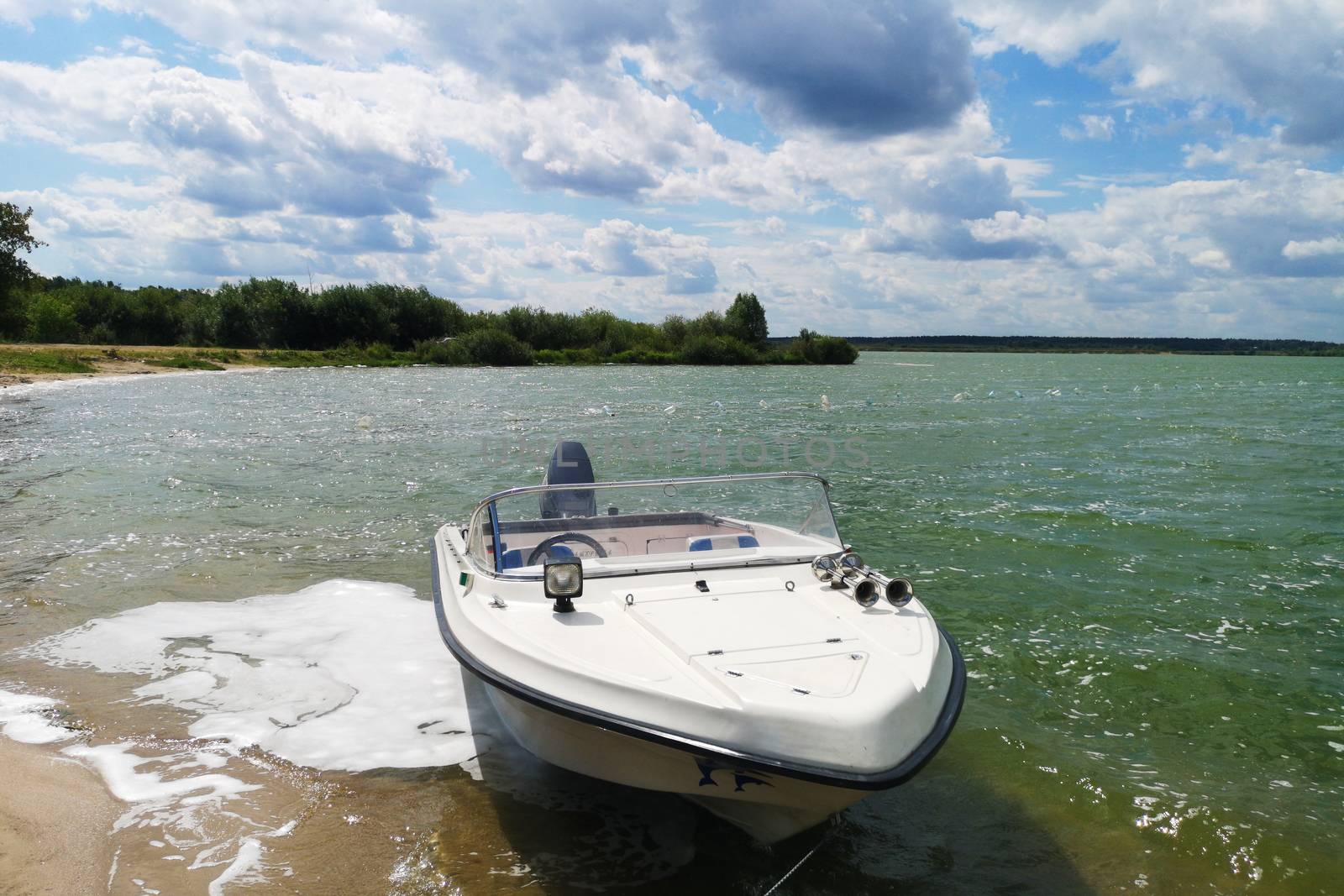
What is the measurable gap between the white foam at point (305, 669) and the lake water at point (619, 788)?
33 mm

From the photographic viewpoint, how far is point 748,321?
97.1 meters

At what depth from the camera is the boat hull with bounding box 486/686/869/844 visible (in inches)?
149

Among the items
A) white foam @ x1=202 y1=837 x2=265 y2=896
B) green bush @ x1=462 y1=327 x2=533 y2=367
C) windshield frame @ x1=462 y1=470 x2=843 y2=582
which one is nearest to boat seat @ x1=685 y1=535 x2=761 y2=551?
windshield frame @ x1=462 y1=470 x2=843 y2=582

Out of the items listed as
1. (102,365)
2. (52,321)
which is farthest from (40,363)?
(52,321)

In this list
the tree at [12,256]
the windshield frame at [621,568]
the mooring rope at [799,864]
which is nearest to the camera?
the mooring rope at [799,864]

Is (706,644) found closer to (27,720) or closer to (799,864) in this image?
(799,864)

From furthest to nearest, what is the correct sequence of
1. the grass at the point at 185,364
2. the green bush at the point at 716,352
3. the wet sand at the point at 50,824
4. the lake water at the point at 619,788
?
the green bush at the point at 716,352, the grass at the point at 185,364, the lake water at the point at 619,788, the wet sand at the point at 50,824

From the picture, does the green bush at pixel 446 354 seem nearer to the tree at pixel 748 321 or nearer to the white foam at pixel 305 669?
the tree at pixel 748 321

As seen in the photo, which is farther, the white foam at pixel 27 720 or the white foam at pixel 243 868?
the white foam at pixel 27 720

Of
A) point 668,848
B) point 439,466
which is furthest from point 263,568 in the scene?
point 439,466

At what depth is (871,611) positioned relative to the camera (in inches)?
198

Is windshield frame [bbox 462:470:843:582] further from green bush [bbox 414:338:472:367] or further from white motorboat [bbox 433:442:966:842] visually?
green bush [bbox 414:338:472:367]

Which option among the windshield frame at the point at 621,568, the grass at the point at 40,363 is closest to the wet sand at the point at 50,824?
the windshield frame at the point at 621,568

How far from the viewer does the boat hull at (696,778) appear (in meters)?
3.79
